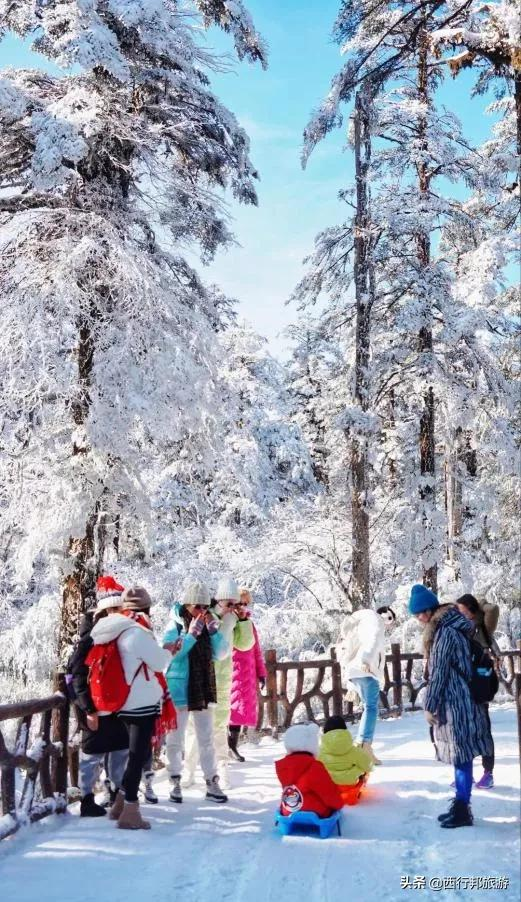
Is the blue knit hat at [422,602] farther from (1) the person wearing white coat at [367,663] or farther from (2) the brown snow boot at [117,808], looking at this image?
(2) the brown snow boot at [117,808]

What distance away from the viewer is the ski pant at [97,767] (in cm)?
638

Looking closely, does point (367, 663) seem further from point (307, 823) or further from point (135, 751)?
point (135, 751)

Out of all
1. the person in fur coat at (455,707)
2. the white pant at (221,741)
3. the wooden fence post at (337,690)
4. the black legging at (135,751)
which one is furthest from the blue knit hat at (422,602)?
the wooden fence post at (337,690)

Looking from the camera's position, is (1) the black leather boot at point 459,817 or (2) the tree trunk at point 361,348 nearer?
(1) the black leather boot at point 459,817

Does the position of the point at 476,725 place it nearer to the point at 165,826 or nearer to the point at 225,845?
the point at 225,845

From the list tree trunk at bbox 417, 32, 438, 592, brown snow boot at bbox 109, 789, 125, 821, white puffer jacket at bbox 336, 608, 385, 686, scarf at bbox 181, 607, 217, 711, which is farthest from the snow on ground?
tree trunk at bbox 417, 32, 438, 592

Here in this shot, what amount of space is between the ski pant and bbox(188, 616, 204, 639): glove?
1.19 m

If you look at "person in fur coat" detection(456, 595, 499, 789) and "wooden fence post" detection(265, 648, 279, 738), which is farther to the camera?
"wooden fence post" detection(265, 648, 279, 738)

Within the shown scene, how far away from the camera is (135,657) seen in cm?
607

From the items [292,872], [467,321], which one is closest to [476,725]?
[292,872]

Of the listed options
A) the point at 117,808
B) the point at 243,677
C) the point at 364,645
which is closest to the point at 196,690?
the point at 117,808

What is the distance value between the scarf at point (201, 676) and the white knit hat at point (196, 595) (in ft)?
Answer: 0.90

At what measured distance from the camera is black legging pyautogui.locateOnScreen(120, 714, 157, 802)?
19.7 ft

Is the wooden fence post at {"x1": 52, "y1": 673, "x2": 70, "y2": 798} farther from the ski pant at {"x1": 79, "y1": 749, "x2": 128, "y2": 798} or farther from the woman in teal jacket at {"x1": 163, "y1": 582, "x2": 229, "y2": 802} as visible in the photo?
the woman in teal jacket at {"x1": 163, "y1": 582, "x2": 229, "y2": 802}
